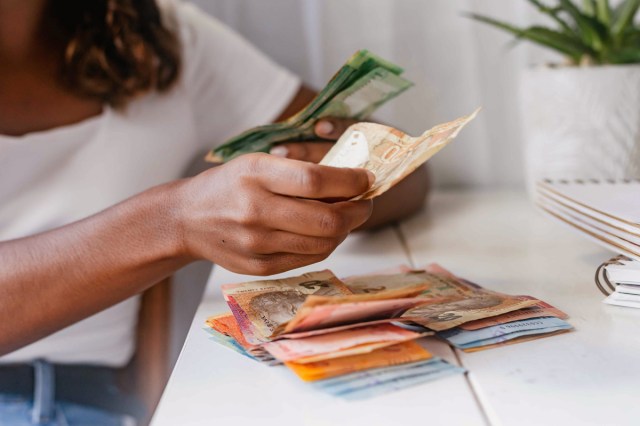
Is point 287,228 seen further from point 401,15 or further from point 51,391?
point 401,15

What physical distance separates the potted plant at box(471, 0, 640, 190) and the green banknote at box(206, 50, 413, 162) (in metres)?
0.31

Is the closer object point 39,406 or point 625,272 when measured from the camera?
point 625,272

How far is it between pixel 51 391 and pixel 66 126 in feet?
1.19

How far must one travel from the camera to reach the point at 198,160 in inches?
51.4

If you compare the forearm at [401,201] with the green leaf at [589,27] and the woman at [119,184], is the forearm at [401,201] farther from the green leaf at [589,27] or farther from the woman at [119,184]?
the green leaf at [589,27]

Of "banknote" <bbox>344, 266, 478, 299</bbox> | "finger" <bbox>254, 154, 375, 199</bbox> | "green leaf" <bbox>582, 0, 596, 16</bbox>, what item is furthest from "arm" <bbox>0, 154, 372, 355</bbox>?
"green leaf" <bbox>582, 0, 596, 16</bbox>

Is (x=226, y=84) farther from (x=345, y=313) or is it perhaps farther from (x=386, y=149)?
(x=345, y=313)

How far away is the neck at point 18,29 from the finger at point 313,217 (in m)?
0.63

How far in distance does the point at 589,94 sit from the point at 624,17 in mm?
116

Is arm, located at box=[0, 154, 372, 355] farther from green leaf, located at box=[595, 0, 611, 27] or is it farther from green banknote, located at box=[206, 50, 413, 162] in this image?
green leaf, located at box=[595, 0, 611, 27]

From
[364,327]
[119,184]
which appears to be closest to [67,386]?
[119,184]

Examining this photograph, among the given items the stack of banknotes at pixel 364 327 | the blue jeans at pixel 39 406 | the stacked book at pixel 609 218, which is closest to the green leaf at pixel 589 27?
the stacked book at pixel 609 218

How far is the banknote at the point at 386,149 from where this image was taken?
1.84ft

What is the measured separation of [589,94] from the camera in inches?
38.9
